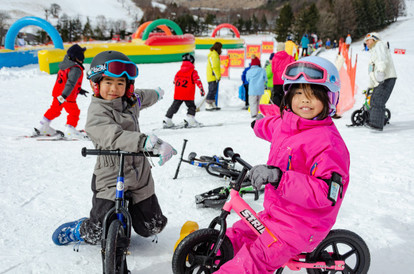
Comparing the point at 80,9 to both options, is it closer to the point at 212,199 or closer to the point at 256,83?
the point at 256,83

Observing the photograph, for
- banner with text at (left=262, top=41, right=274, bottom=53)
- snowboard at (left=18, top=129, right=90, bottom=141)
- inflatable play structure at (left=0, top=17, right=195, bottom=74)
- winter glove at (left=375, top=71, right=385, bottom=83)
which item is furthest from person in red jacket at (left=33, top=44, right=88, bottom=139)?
banner with text at (left=262, top=41, right=274, bottom=53)

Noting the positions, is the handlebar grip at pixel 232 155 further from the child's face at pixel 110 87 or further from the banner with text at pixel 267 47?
the banner with text at pixel 267 47

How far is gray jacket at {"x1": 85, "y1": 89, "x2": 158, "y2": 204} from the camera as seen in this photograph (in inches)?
91.6

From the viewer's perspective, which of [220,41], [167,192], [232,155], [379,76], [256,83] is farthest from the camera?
[220,41]

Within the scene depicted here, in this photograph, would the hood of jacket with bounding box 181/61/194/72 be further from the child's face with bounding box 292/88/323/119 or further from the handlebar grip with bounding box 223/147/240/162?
the child's face with bounding box 292/88/323/119

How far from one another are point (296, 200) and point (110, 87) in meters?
1.75

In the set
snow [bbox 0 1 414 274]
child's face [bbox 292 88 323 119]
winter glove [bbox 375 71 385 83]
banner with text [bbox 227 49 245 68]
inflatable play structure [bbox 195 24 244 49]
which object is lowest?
snow [bbox 0 1 414 274]

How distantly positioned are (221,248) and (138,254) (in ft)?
3.07

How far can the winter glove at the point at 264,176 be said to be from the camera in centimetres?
182

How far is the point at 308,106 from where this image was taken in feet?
6.89

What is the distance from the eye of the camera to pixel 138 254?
2.85m

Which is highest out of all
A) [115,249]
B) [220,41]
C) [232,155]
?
[220,41]

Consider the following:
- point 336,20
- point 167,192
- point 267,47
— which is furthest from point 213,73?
point 336,20

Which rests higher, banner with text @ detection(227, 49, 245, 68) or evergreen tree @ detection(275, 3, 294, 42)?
evergreen tree @ detection(275, 3, 294, 42)
